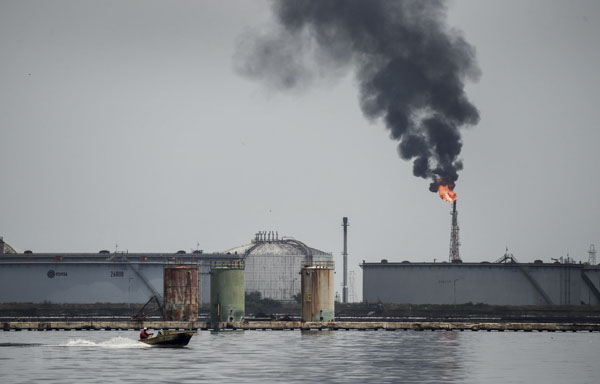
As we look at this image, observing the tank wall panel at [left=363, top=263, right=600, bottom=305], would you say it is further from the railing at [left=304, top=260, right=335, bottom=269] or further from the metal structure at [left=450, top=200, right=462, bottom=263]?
the railing at [left=304, top=260, right=335, bottom=269]

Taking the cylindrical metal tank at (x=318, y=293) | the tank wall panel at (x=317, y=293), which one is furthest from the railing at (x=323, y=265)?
the tank wall panel at (x=317, y=293)

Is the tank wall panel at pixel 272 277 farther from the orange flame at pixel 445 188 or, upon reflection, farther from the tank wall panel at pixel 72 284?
the orange flame at pixel 445 188

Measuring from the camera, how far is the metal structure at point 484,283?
156m

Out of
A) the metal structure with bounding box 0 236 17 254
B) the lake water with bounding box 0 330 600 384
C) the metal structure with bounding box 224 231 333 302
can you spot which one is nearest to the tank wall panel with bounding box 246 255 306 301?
the metal structure with bounding box 224 231 333 302

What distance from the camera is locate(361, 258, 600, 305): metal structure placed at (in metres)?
156

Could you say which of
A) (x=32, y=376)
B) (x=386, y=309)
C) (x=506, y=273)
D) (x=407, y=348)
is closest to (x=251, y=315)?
(x=386, y=309)

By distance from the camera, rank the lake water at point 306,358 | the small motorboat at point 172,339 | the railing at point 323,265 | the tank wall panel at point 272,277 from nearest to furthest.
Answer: the lake water at point 306,358 → the small motorboat at point 172,339 → the railing at point 323,265 → the tank wall panel at point 272,277

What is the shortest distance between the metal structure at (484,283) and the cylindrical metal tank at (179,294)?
44.9m

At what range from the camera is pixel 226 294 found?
12056 cm

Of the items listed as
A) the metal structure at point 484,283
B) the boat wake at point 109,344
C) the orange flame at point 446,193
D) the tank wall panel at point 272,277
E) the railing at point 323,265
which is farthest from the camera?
the tank wall panel at point 272,277

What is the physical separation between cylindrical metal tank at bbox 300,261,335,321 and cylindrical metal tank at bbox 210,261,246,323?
6.37 metres

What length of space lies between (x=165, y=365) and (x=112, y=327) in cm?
4055

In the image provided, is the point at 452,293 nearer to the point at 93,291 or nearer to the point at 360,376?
the point at 93,291

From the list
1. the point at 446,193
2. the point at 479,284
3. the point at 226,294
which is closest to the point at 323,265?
the point at 226,294
